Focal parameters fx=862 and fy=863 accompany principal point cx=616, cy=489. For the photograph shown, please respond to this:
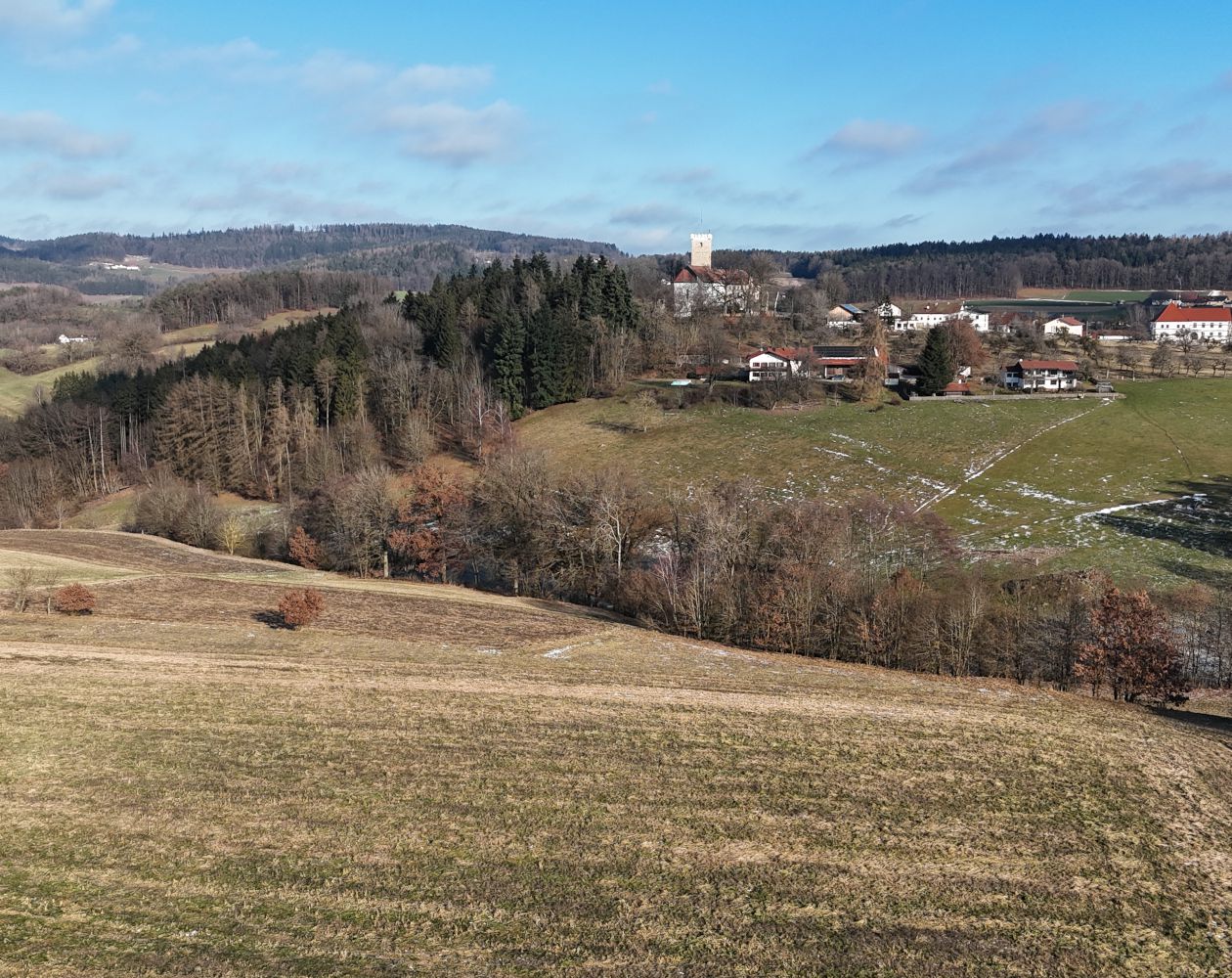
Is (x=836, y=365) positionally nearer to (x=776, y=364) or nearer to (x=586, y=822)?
(x=776, y=364)

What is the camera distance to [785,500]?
5838 cm

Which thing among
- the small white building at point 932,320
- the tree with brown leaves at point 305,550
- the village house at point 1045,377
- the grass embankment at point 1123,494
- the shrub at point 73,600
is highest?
the small white building at point 932,320

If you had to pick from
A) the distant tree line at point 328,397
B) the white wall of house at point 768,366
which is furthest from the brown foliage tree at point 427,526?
the white wall of house at point 768,366

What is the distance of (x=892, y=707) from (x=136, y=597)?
3543 centimetres

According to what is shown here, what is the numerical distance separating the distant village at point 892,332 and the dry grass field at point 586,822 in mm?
63301

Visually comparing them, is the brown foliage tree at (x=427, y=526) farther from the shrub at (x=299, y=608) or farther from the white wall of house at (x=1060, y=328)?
the white wall of house at (x=1060, y=328)

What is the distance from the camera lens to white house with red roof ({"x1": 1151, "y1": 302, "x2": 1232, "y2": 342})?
12262 centimetres

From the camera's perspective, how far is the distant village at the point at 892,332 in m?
88.2

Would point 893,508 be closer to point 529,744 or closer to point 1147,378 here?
point 529,744

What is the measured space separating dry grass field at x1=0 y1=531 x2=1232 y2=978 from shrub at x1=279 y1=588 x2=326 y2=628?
14.6ft

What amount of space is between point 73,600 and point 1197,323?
14000cm

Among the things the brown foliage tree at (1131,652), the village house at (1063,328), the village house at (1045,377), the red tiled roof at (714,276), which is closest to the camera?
the brown foliage tree at (1131,652)

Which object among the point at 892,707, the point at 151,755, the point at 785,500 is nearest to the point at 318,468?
the point at 785,500

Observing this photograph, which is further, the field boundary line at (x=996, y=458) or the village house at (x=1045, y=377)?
the village house at (x=1045, y=377)
